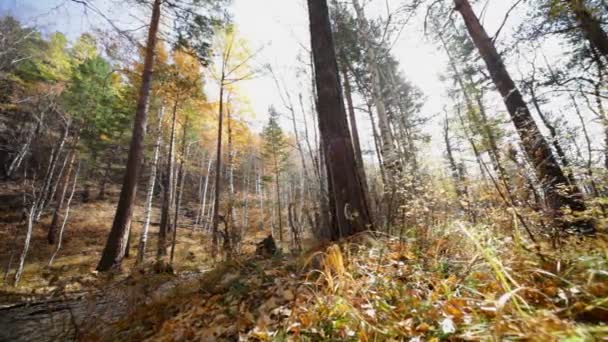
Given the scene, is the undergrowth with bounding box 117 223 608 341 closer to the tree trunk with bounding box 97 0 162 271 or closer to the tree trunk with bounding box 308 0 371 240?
the tree trunk with bounding box 308 0 371 240

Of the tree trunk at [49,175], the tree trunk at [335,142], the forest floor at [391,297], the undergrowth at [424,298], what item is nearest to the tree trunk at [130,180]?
the forest floor at [391,297]

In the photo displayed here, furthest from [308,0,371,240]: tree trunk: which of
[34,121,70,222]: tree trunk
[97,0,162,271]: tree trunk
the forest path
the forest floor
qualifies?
[34,121,70,222]: tree trunk

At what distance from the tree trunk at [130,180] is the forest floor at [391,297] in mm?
2032

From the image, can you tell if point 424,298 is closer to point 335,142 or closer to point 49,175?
point 335,142

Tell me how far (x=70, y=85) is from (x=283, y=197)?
19938mm

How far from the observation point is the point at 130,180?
610 centimetres

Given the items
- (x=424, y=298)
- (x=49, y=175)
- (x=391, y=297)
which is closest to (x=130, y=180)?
(x=391, y=297)

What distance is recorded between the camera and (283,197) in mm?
27984

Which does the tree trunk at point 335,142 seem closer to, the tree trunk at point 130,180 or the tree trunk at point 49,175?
the tree trunk at point 130,180

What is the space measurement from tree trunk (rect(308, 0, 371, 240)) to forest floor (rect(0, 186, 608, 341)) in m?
0.38

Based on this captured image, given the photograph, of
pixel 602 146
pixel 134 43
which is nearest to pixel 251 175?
pixel 134 43

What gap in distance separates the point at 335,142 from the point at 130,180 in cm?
574

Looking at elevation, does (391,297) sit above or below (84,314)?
above

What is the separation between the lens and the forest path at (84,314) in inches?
95.0
